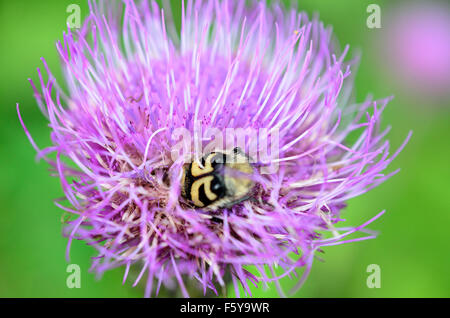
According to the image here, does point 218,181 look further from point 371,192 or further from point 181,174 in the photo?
point 371,192

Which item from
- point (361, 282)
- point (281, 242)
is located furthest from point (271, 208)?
point (361, 282)

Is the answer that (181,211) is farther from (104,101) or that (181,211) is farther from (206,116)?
(104,101)

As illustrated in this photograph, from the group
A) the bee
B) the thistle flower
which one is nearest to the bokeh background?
the thistle flower

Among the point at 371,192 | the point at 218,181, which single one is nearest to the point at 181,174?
the point at 218,181

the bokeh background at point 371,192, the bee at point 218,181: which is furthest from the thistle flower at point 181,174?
the bokeh background at point 371,192

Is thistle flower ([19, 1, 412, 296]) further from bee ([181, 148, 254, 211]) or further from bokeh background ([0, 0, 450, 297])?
bokeh background ([0, 0, 450, 297])

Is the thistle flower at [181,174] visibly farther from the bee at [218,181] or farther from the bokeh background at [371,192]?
the bokeh background at [371,192]
